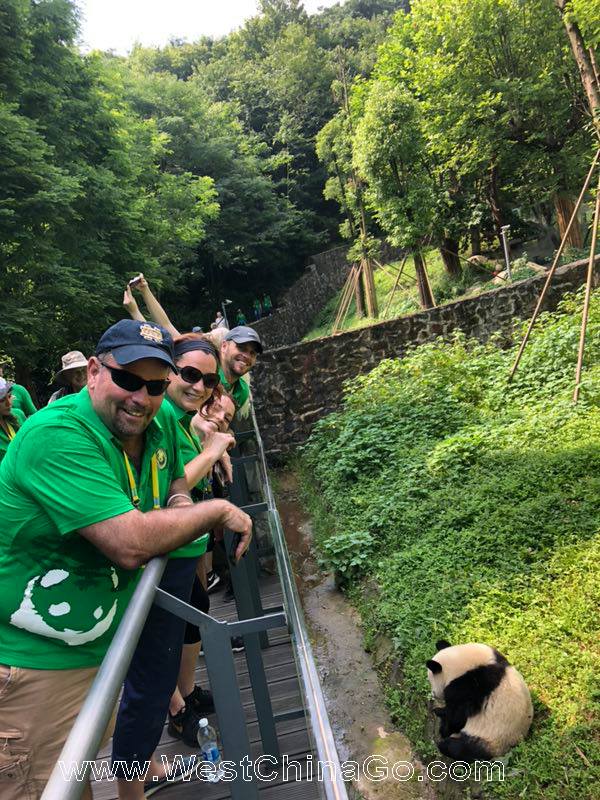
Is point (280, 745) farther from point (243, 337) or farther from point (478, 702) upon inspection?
point (243, 337)

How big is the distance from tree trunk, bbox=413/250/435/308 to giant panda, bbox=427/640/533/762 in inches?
466

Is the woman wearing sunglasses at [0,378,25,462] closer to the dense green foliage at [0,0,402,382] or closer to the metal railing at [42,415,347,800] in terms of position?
the metal railing at [42,415,347,800]

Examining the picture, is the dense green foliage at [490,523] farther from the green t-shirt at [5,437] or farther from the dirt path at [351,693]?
the green t-shirt at [5,437]

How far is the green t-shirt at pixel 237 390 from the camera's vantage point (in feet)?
10.5

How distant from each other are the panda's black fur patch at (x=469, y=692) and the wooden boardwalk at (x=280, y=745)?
825mm

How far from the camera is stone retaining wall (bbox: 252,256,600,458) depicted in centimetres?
871

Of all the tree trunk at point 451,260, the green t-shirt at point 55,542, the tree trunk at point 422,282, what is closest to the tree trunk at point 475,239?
the tree trunk at point 451,260

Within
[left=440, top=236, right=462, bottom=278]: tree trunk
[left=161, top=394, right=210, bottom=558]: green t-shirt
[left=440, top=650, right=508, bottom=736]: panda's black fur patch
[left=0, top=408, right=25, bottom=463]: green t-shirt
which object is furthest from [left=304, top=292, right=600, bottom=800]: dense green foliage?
[left=440, top=236, right=462, bottom=278]: tree trunk

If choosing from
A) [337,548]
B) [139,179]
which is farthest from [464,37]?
[337,548]

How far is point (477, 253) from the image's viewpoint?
56.7ft

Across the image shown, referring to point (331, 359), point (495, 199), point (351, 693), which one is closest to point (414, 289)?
point (495, 199)

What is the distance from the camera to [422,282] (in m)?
14.0

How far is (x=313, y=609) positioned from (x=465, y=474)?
1832 mm

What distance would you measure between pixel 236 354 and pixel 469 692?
2145 mm
